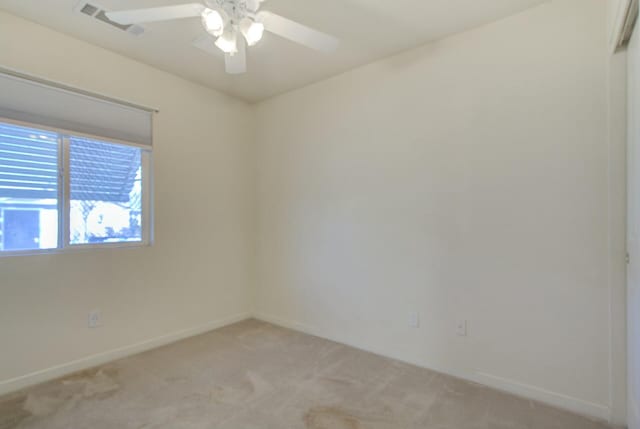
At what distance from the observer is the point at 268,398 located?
209cm

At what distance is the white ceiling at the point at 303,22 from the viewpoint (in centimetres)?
209

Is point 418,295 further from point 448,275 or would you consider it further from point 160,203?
point 160,203

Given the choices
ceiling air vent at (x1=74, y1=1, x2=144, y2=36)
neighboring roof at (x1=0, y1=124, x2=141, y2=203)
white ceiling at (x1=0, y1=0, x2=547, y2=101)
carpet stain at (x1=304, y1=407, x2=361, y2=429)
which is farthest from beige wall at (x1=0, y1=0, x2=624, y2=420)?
carpet stain at (x1=304, y1=407, x2=361, y2=429)

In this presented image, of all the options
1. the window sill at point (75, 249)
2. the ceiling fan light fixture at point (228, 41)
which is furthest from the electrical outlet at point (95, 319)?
the ceiling fan light fixture at point (228, 41)

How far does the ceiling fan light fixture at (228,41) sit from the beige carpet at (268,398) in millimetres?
2111

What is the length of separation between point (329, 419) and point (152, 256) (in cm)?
207

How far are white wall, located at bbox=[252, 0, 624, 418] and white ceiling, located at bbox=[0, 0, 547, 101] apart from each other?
0.16 meters

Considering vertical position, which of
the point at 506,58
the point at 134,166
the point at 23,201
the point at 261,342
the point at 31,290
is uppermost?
the point at 506,58

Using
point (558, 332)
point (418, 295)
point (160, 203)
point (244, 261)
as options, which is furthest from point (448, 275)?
point (160, 203)

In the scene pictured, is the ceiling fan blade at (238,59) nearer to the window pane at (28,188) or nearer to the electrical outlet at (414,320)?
the window pane at (28,188)

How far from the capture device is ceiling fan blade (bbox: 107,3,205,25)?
5.15 ft

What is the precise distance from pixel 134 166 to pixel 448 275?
2.81 metres

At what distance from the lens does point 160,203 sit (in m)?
2.96

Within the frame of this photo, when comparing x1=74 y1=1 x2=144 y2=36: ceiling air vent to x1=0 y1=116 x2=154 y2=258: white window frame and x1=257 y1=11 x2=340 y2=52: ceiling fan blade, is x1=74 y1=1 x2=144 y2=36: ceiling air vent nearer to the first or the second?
x1=0 y1=116 x2=154 y2=258: white window frame
